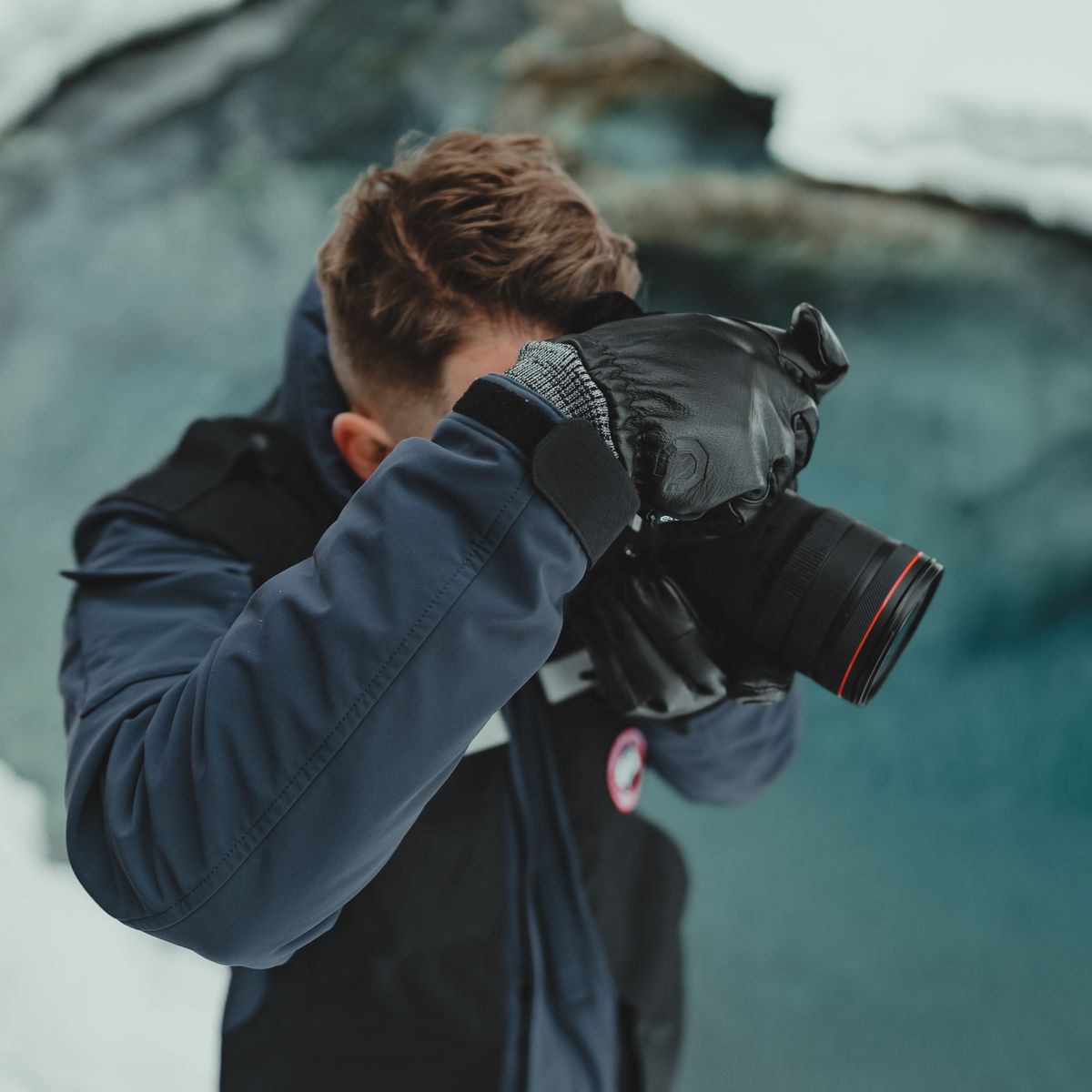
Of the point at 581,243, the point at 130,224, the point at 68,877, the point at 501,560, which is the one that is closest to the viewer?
the point at 501,560

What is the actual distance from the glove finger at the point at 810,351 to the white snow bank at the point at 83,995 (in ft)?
2.47

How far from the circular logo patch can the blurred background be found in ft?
1.23

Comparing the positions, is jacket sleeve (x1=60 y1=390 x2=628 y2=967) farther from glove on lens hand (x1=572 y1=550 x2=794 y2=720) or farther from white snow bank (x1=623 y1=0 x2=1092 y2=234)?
white snow bank (x1=623 y1=0 x2=1092 y2=234)

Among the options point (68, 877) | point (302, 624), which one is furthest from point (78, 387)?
point (302, 624)

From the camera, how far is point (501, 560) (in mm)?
342

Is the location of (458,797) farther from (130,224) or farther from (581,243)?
(130,224)

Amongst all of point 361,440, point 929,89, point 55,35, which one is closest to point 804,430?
point 361,440

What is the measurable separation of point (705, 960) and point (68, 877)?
1.96 feet

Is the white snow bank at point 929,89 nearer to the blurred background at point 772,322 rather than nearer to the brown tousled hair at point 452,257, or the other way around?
the blurred background at point 772,322

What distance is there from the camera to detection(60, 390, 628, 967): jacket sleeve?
0.33 metres

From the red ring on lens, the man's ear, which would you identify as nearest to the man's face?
the man's ear

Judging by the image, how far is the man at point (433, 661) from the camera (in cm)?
34

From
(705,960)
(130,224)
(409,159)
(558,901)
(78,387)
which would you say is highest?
(409,159)

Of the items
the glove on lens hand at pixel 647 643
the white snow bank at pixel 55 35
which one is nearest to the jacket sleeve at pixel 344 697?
the glove on lens hand at pixel 647 643
